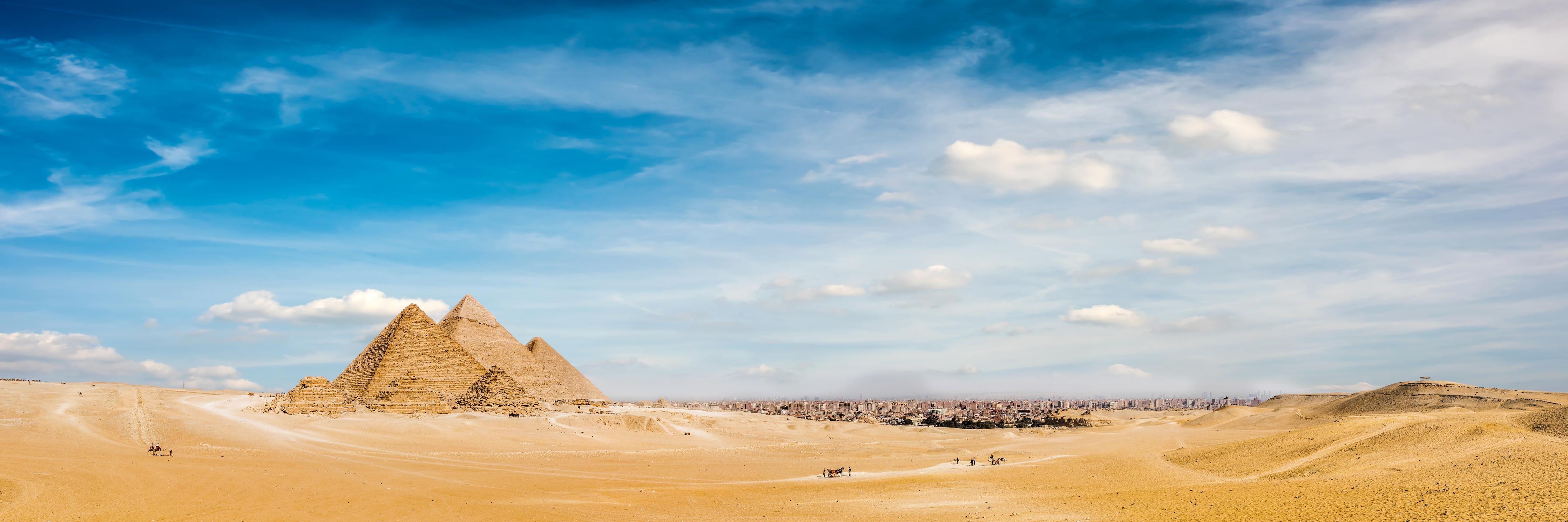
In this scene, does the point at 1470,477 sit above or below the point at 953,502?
above

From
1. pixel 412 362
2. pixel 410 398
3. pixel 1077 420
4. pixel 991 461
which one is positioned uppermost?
pixel 412 362

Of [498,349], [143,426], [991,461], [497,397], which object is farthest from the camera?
[498,349]

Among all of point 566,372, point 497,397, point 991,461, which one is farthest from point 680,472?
point 566,372

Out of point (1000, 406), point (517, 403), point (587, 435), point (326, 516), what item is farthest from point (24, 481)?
point (1000, 406)

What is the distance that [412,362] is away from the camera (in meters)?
60.2

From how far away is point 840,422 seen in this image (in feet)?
287

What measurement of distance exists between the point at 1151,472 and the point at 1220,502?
463 inches

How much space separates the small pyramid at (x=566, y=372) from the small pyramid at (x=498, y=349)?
6460 millimetres

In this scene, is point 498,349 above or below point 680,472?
above

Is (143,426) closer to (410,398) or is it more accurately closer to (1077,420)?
(410,398)

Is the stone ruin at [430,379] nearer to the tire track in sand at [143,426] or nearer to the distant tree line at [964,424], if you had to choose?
the tire track in sand at [143,426]

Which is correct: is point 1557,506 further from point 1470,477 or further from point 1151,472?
point 1151,472

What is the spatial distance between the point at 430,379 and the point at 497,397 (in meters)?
5.06

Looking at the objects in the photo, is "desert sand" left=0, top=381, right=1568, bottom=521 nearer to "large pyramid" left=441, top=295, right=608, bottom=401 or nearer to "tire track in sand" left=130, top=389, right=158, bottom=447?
"tire track in sand" left=130, top=389, right=158, bottom=447
